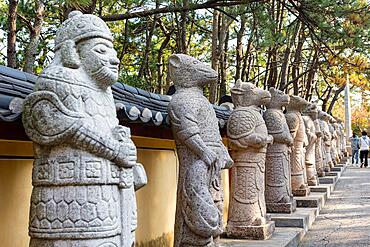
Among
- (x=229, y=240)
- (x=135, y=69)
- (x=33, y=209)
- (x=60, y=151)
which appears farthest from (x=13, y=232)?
(x=135, y=69)

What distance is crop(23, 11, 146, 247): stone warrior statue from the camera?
11.7 ft

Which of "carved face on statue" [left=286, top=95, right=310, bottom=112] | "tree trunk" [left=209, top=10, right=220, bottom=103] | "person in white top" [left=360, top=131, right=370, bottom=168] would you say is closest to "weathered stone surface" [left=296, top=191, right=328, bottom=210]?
"carved face on statue" [left=286, top=95, right=310, bottom=112]

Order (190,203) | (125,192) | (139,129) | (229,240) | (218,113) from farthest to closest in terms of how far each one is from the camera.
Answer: (218,113)
(229,240)
(139,129)
(190,203)
(125,192)

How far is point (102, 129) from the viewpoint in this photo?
3.74m

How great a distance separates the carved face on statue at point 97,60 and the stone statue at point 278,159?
19.8 feet

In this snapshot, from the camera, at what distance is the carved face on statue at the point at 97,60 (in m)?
3.82

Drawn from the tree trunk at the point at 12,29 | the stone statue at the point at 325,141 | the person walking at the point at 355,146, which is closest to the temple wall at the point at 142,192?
the tree trunk at the point at 12,29

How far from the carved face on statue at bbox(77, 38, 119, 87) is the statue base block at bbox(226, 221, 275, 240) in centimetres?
445

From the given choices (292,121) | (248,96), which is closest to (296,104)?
(292,121)

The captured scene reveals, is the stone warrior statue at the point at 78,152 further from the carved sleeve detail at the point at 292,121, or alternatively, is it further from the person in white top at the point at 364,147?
the person in white top at the point at 364,147

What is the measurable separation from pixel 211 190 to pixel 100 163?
2.37 metres

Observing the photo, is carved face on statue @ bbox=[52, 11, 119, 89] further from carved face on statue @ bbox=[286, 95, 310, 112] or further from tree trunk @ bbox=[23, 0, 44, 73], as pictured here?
carved face on statue @ bbox=[286, 95, 310, 112]

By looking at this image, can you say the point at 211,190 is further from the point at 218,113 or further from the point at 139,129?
the point at 218,113

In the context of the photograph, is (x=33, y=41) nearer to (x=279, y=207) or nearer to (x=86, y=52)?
(x=86, y=52)
